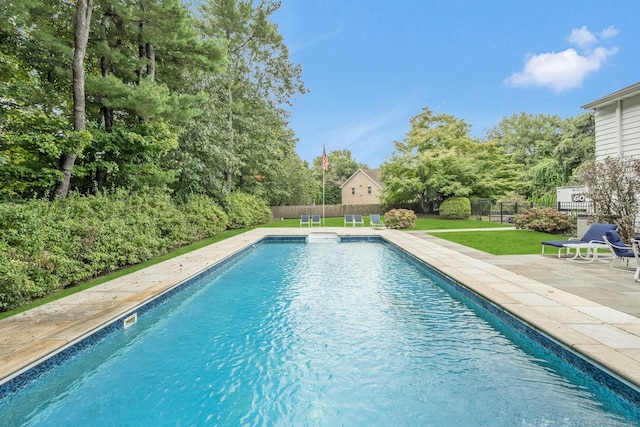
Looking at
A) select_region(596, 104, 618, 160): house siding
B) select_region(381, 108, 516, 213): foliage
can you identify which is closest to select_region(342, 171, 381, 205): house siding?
select_region(381, 108, 516, 213): foliage

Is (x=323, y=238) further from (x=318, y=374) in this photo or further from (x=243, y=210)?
(x=318, y=374)

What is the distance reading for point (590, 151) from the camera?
24797 mm

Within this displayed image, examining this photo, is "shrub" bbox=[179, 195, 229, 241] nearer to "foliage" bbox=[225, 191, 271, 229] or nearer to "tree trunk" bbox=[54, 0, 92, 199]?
"foliage" bbox=[225, 191, 271, 229]

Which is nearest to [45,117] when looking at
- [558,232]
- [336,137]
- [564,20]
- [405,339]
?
[405,339]

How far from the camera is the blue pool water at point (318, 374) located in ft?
8.29

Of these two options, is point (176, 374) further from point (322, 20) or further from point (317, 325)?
A: point (322, 20)

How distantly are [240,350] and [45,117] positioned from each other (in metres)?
7.11

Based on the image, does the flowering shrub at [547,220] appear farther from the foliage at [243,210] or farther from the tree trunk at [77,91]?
the tree trunk at [77,91]

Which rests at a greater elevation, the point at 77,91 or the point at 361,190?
the point at 77,91

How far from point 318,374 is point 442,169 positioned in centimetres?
2219

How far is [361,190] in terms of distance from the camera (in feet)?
128

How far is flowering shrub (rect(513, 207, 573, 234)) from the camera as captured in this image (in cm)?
1151

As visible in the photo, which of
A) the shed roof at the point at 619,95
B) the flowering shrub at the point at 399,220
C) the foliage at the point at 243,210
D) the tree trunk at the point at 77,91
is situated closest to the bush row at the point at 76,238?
the tree trunk at the point at 77,91

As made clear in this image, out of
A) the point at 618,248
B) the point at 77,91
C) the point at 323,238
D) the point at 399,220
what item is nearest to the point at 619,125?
the point at 618,248
